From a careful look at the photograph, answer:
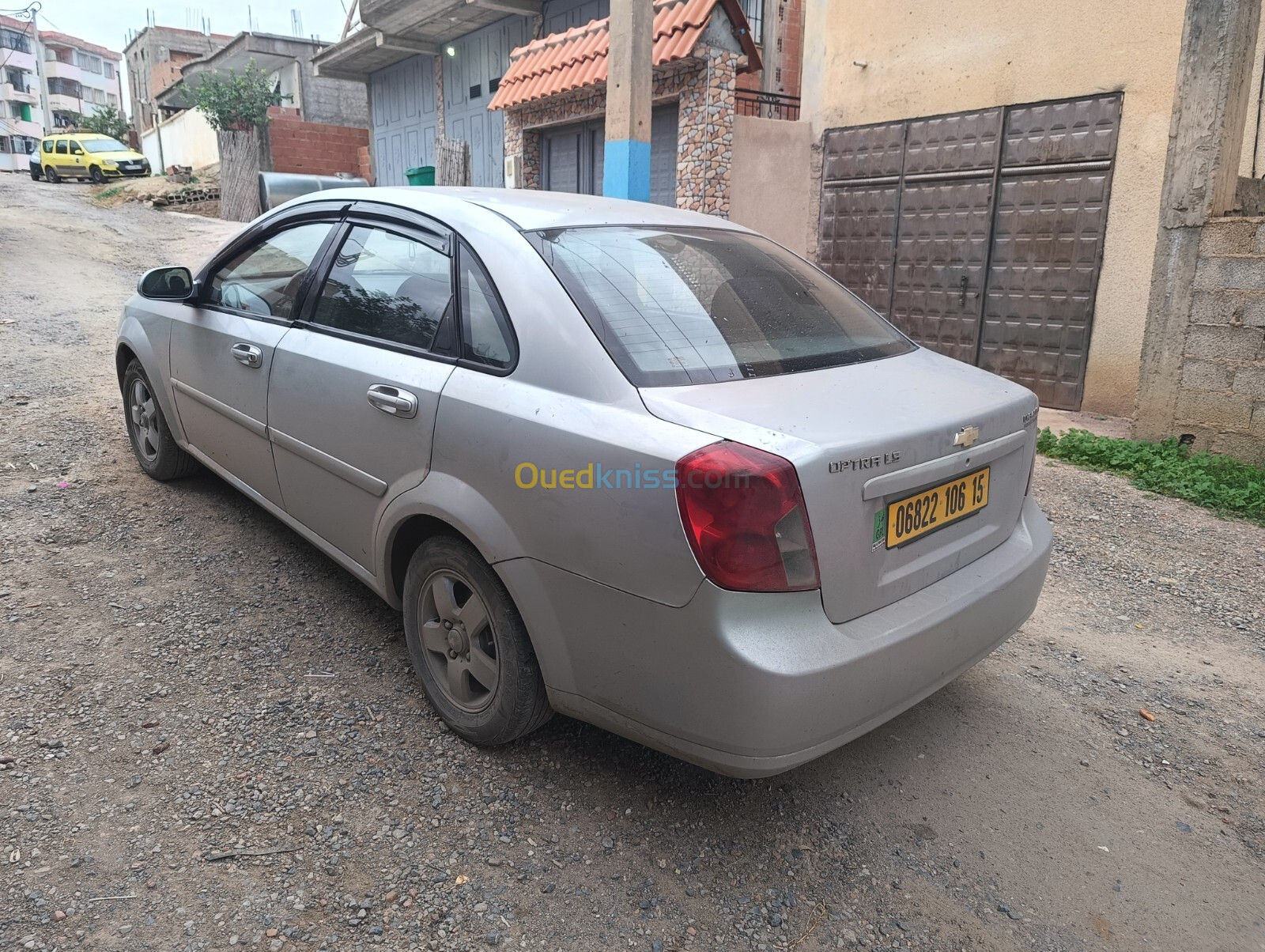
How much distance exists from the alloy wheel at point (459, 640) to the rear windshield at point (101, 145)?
30.9 metres

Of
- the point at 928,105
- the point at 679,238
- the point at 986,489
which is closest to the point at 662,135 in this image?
the point at 928,105

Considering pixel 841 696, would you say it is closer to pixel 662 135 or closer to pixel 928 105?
pixel 928 105

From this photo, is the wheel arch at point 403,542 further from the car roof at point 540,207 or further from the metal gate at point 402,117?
the metal gate at point 402,117


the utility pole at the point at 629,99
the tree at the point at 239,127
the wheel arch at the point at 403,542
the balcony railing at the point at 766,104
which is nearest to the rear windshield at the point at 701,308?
the wheel arch at the point at 403,542

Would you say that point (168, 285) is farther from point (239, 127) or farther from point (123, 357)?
point (239, 127)

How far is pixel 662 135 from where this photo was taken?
10.0m

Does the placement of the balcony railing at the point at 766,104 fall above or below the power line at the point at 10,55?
below

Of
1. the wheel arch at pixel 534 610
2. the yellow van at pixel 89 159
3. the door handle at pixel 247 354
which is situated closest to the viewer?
the wheel arch at pixel 534 610

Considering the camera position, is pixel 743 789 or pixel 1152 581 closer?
pixel 743 789

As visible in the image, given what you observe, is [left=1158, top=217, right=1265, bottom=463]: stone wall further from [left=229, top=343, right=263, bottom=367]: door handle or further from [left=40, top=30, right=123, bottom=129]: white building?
[left=40, top=30, right=123, bottom=129]: white building

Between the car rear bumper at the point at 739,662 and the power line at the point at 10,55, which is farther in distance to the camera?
the power line at the point at 10,55

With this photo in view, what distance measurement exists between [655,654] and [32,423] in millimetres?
5205

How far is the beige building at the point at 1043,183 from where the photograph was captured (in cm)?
552

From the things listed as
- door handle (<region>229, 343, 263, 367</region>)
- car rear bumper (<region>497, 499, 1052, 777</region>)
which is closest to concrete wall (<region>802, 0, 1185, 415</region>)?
car rear bumper (<region>497, 499, 1052, 777</region>)
